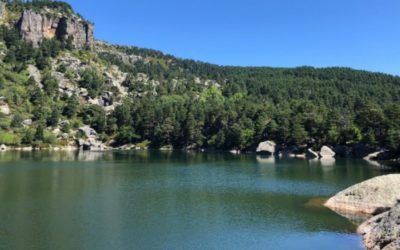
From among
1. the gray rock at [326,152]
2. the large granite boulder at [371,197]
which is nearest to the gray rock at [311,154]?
the gray rock at [326,152]

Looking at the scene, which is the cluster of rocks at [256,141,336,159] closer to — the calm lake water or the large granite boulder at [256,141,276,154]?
the large granite boulder at [256,141,276,154]

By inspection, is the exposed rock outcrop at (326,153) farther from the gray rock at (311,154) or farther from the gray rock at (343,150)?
the gray rock at (343,150)

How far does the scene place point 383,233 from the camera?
41.0 m

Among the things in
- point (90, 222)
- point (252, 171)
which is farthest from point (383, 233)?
point (252, 171)

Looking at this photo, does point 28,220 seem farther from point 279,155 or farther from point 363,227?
point 279,155

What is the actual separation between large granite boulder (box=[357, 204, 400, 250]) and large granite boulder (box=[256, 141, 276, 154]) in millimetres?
133242

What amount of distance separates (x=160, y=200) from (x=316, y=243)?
29015 mm

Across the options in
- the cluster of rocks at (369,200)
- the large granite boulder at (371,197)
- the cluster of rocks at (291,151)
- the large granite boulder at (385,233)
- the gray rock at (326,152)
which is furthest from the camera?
the cluster of rocks at (291,151)

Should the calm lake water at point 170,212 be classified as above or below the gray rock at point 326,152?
below

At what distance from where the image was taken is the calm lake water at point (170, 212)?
43638 mm

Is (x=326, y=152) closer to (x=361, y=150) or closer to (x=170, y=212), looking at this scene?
(x=361, y=150)

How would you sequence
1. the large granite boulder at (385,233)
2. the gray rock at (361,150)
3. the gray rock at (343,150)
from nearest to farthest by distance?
the large granite boulder at (385,233)
the gray rock at (361,150)
the gray rock at (343,150)

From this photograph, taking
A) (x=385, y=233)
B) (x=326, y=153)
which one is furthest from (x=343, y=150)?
(x=385, y=233)

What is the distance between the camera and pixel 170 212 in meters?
57.5
